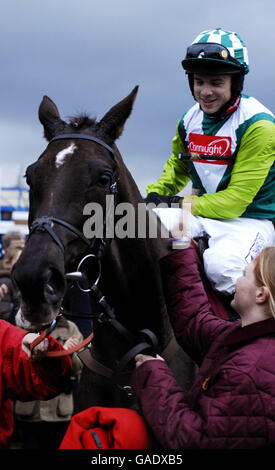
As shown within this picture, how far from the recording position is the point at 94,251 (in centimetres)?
264

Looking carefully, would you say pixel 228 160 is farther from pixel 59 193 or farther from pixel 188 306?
pixel 59 193

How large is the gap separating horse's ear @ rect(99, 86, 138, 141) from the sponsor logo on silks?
0.65 m

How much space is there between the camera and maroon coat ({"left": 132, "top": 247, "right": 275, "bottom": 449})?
1856mm

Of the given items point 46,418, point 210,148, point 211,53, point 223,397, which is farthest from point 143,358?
point 46,418

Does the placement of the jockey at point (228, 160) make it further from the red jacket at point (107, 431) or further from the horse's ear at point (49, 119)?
the red jacket at point (107, 431)

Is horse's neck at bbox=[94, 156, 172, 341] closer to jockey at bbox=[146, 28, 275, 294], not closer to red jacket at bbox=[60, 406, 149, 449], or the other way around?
jockey at bbox=[146, 28, 275, 294]

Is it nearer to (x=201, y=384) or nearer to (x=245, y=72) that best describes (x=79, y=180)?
(x=201, y=384)

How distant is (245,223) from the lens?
3.21 m

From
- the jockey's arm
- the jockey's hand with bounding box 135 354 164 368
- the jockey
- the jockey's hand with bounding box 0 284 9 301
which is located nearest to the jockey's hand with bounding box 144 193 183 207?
the jockey

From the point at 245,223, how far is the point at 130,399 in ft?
4.10

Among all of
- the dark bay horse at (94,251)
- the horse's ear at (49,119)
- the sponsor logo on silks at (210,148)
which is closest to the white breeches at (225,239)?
the dark bay horse at (94,251)

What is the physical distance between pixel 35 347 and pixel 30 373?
0.23 m
